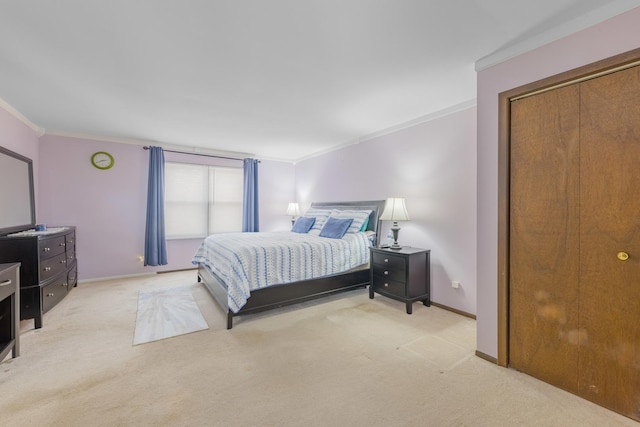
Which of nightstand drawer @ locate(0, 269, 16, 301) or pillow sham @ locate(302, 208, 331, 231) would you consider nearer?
nightstand drawer @ locate(0, 269, 16, 301)

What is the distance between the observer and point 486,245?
2.23 m

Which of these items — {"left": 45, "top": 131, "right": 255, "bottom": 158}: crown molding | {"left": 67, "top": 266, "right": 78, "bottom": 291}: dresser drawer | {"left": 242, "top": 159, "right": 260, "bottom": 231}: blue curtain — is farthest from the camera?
{"left": 242, "top": 159, "right": 260, "bottom": 231}: blue curtain

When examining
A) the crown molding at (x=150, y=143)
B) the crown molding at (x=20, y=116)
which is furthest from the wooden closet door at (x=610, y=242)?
the crown molding at (x=20, y=116)

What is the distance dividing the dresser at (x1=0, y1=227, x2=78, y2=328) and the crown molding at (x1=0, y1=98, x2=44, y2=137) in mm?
1491

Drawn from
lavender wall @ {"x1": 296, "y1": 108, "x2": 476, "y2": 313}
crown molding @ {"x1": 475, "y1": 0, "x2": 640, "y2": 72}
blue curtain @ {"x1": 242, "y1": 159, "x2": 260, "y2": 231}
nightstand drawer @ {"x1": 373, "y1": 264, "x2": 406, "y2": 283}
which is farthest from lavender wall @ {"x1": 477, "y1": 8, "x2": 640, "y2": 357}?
blue curtain @ {"x1": 242, "y1": 159, "x2": 260, "y2": 231}

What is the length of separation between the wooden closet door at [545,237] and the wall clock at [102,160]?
18.2 feet

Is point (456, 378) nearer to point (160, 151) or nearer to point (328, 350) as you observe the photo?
point (328, 350)

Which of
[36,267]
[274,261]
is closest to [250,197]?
[274,261]

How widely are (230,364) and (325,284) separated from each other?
1581mm

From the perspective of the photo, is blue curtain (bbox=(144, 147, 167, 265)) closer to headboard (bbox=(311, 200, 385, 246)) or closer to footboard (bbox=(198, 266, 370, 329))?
footboard (bbox=(198, 266, 370, 329))

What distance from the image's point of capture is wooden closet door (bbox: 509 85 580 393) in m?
1.81

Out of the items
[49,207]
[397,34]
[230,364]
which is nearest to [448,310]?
[230,364]

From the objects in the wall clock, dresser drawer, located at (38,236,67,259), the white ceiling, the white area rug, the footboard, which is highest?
the white ceiling

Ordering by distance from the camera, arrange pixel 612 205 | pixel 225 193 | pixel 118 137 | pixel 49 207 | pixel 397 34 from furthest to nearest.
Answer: pixel 225 193
pixel 118 137
pixel 49 207
pixel 397 34
pixel 612 205
